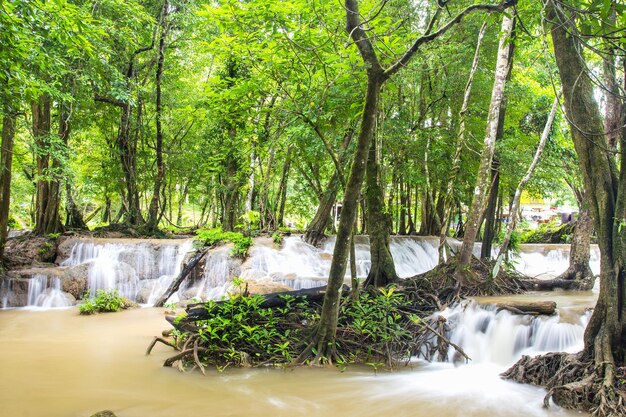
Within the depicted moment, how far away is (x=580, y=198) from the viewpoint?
17312 millimetres

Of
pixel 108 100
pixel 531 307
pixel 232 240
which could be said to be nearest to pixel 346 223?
pixel 531 307

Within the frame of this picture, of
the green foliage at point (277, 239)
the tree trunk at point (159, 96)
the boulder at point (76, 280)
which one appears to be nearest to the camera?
the boulder at point (76, 280)

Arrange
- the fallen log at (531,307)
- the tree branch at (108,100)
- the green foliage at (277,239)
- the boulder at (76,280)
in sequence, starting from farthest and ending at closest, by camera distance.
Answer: the tree branch at (108,100), the green foliage at (277,239), the boulder at (76,280), the fallen log at (531,307)

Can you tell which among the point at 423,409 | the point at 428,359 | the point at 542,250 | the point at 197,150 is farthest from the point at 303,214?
the point at 423,409

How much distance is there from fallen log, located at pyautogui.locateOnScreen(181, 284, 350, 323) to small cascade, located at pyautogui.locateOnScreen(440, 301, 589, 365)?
6.91ft

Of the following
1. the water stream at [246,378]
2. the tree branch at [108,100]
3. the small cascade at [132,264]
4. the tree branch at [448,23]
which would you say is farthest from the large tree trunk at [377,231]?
the tree branch at [108,100]

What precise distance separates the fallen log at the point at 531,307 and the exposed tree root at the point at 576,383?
139cm

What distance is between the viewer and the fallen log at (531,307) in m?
6.52

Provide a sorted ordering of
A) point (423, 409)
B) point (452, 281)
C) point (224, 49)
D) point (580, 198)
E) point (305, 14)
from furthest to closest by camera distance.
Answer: point (580, 198), point (452, 281), point (224, 49), point (305, 14), point (423, 409)

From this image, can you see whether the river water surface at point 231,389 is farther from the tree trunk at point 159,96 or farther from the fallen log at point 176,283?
the tree trunk at point 159,96

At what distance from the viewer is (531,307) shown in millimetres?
6660

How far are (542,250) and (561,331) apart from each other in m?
12.5

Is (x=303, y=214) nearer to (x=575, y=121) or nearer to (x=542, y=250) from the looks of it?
(x=542, y=250)

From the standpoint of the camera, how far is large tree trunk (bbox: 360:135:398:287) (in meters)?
8.29
